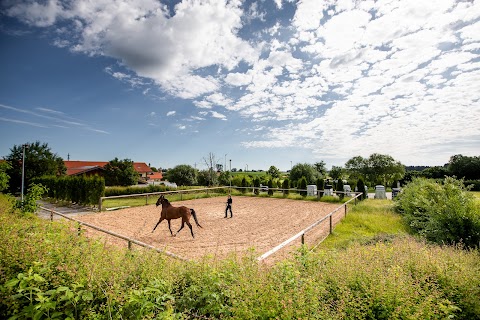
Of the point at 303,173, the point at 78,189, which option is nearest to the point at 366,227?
the point at 78,189

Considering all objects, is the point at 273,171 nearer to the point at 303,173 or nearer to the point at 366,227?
the point at 303,173

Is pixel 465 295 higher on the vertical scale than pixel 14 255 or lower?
lower

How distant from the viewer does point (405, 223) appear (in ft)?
36.8

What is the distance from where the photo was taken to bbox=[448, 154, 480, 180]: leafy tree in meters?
44.6

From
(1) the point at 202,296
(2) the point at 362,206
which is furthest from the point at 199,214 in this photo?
(1) the point at 202,296

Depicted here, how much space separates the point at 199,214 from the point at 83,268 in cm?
1178

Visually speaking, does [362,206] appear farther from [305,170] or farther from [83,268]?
[305,170]

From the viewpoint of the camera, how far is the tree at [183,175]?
46.7m

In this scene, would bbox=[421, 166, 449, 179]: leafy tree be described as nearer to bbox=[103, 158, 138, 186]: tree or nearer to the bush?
the bush

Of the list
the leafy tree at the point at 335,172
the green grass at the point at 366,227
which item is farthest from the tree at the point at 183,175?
the leafy tree at the point at 335,172

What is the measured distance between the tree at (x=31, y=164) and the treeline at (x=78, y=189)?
33.6ft

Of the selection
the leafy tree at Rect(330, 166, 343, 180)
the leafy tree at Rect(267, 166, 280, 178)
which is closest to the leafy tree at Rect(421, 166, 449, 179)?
the leafy tree at Rect(330, 166, 343, 180)

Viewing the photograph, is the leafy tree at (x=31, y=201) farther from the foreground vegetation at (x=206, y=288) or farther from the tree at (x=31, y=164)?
the tree at (x=31, y=164)

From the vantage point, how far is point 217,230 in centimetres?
1051
